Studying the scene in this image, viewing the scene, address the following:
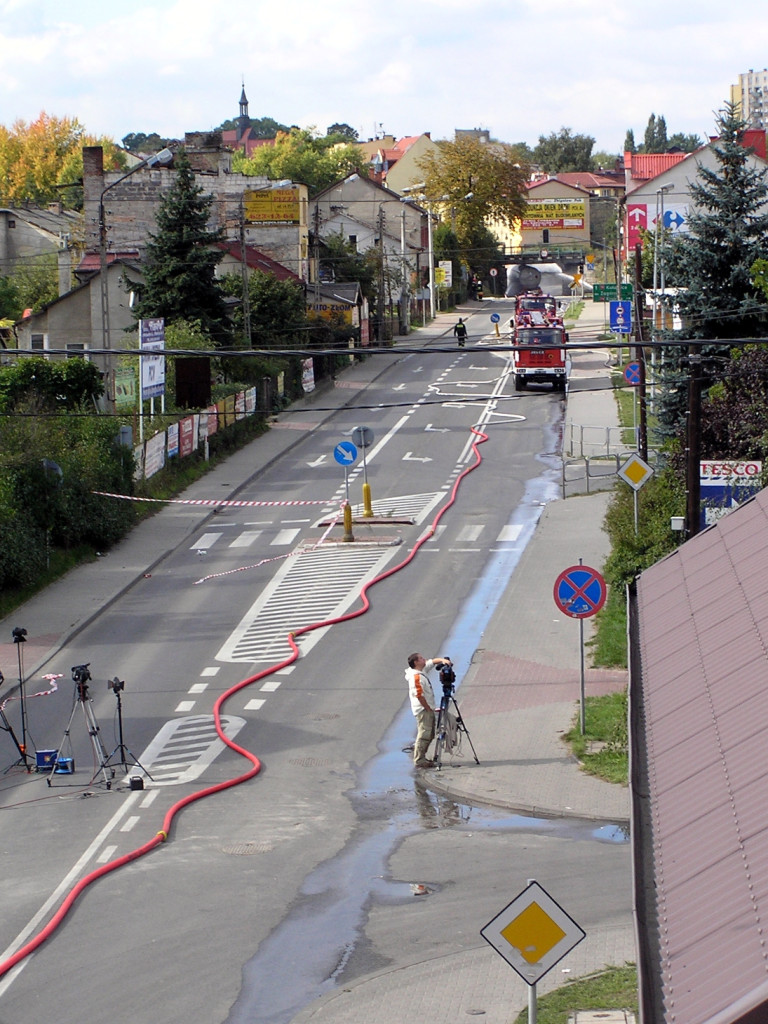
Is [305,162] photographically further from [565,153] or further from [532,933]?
[532,933]

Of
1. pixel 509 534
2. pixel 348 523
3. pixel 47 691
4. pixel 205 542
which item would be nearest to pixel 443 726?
pixel 47 691

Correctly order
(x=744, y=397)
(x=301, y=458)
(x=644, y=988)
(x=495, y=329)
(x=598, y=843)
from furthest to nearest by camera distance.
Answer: (x=495, y=329), (x=301, y=458), (x=744, y=397), (x=598, y=843), (x=644, y=988)

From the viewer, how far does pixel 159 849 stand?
45.8 ft

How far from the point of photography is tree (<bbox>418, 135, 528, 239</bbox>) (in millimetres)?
101562

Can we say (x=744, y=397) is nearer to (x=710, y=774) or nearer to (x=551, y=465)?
(x=551, y=465)

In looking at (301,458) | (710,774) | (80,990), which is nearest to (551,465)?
(301,458)

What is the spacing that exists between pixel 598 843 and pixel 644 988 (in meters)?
8.00

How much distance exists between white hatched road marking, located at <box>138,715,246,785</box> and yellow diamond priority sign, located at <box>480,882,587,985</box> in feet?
30.0

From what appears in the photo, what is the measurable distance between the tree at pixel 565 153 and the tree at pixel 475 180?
3418 inches

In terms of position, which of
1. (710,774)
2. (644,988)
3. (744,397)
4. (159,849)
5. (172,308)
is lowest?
(159,849)

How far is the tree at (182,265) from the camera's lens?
155 ft

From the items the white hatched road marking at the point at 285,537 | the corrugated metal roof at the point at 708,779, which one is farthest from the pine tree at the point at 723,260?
the corrugated metal roof at the point at 708,779

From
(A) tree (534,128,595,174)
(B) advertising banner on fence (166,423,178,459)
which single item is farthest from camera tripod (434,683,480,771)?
(A) tree (534,128,595,174)

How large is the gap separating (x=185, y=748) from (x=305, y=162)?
118 m
